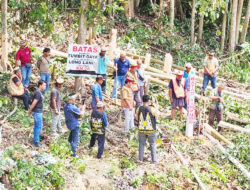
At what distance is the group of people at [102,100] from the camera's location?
32.0 feet

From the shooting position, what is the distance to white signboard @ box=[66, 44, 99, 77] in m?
12.0

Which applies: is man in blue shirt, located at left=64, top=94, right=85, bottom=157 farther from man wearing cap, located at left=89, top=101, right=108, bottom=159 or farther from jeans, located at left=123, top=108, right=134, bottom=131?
jeans, located at left=123, top=108, right=134, bottom=131

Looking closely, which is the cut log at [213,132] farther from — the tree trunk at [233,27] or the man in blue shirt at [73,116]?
the tree trunk at [233,27]

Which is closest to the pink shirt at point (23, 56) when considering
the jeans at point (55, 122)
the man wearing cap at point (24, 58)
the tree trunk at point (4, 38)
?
the man wearing cap at point (24, 58)

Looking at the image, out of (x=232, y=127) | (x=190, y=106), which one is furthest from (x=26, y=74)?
(x=232, y=127)

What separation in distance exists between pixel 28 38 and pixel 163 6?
9.67 meters

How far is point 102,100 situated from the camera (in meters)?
12.0

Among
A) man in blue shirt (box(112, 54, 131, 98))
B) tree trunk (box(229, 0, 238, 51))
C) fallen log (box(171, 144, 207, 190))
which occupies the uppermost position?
tree trunk (box(229, 0, 238, 51))

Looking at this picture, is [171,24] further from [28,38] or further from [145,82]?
[145,82]

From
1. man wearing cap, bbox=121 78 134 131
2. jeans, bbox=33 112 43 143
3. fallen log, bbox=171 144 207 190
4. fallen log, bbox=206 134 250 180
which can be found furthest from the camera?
man wearing cap, bbox=121 78 134 131

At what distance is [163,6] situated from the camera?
81.9ft

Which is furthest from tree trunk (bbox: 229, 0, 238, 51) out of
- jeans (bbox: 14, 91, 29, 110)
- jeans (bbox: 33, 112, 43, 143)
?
jeans (bbox: 33, 112, 43, 143)

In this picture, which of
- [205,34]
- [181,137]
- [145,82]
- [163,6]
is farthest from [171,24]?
[181,137]

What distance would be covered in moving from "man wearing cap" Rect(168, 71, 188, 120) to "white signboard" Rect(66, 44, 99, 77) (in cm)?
240
